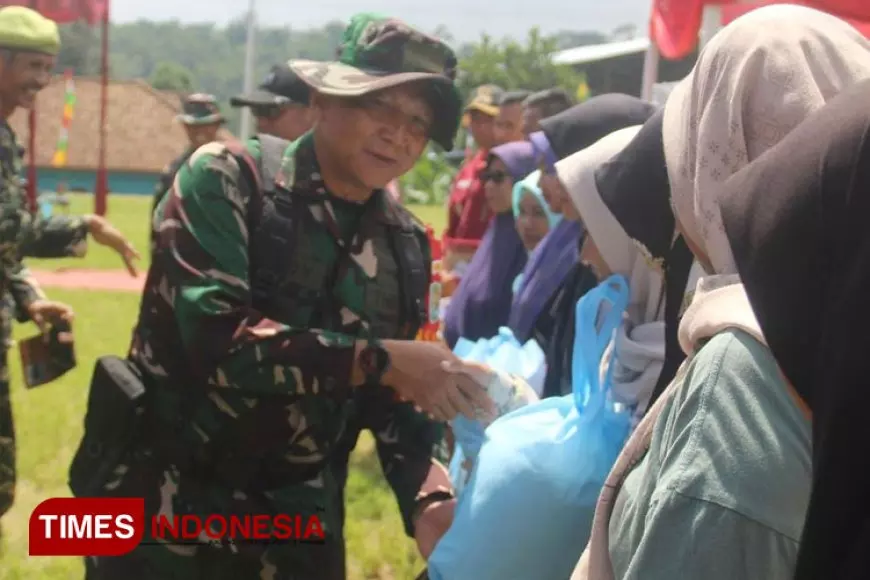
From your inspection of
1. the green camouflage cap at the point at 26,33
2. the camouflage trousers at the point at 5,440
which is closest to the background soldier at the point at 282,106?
the green camouflage cap at the point at 26,33

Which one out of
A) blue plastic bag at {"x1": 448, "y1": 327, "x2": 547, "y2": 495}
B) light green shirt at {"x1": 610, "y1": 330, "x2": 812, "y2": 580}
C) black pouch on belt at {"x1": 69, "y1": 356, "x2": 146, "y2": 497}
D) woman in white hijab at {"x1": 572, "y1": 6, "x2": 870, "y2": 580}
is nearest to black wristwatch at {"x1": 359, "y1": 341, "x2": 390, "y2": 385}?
blue plastic bag at {"x1": 448, "y1": 327, "x2": 547, "y2": 495}

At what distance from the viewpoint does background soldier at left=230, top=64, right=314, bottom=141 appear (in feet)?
17.6

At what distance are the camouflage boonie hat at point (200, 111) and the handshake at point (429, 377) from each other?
471 centimetres

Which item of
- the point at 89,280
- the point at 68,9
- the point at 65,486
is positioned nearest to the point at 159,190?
the point at 65,486

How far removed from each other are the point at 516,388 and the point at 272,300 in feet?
1.65

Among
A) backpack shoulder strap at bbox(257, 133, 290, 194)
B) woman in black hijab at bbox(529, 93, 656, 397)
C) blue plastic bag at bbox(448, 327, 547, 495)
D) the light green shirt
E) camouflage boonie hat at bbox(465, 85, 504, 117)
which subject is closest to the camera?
the light green shirt

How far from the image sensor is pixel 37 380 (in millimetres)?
3967

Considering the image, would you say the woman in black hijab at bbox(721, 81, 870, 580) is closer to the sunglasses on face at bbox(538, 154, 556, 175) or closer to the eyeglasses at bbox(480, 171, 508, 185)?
the sunglasses on face at bbox(538, 154, 556, 175)

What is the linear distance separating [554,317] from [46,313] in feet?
5.48

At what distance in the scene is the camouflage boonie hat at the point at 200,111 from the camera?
661 centimetres

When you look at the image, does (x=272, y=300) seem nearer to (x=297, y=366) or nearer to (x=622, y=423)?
(x=297, y=366)

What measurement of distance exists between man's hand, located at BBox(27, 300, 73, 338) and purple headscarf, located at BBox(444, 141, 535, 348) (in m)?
1.53

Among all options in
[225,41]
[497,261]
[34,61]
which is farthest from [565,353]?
[225,41]

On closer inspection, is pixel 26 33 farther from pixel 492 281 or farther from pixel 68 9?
pixel 68 9
